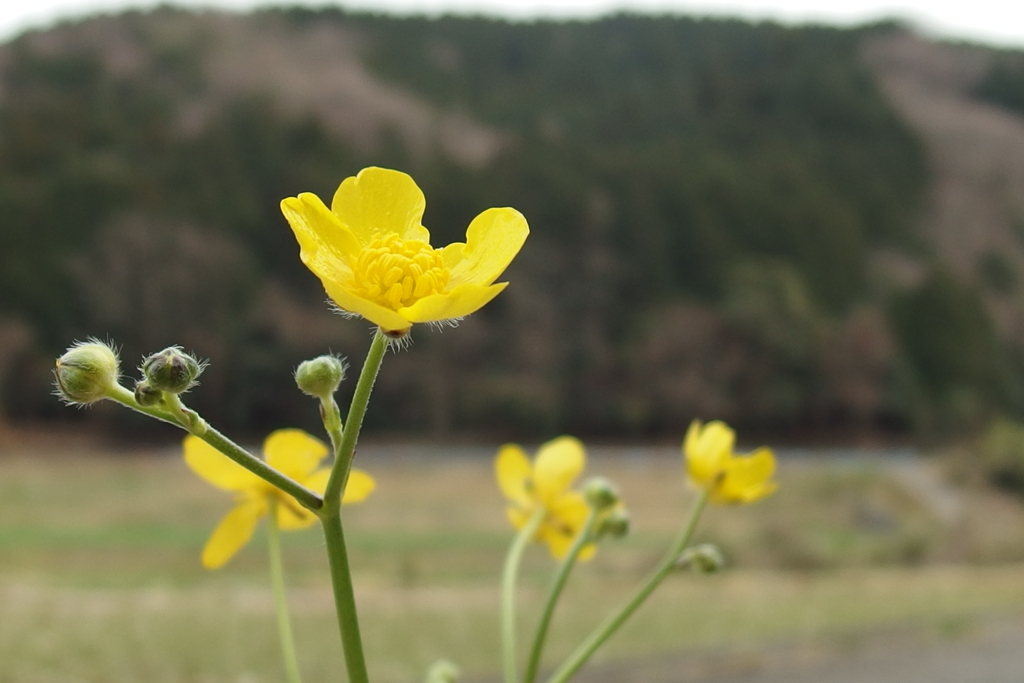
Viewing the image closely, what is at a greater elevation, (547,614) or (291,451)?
(291,451)

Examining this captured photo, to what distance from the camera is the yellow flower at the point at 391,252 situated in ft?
1.46

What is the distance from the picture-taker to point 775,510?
1591 cm

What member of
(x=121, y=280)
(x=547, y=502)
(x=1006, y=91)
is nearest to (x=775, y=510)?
(x=547, y=502)

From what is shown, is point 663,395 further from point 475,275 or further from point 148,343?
point 475,275

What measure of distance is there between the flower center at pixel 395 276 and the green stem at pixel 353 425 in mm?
54

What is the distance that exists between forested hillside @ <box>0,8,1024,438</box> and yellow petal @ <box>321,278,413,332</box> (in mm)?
21661

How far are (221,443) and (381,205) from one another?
0.59 ft

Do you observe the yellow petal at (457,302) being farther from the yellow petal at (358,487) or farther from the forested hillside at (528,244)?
the forested hillside at (528,244)

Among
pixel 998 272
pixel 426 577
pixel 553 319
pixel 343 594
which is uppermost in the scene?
pixel 998 272

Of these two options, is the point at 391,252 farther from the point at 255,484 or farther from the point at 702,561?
the point at 702,561

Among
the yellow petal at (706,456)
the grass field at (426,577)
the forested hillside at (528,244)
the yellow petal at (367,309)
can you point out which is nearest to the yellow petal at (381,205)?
the yellow petal at (367,309)

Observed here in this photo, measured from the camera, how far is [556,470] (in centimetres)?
76

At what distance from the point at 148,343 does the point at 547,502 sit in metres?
26.7

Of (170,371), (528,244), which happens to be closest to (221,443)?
(170,371)
